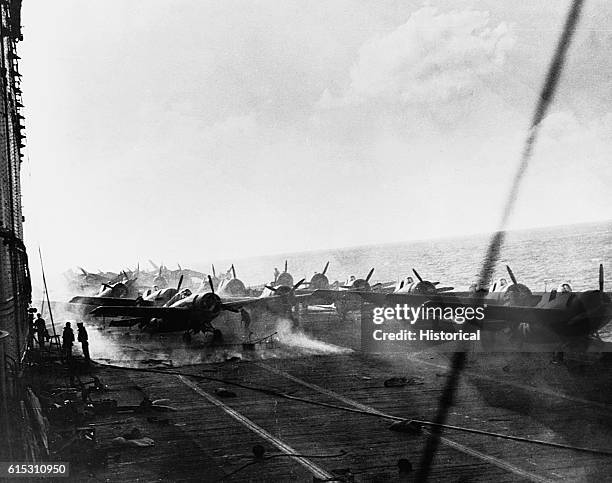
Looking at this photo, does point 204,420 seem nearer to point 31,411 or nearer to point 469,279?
point 31,411

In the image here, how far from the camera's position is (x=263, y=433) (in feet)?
60.6

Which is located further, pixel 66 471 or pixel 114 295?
pixel 114 295

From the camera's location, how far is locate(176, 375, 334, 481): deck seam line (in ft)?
48.4

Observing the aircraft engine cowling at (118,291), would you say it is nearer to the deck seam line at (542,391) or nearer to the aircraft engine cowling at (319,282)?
the aircraft engine cowling at (319,282)

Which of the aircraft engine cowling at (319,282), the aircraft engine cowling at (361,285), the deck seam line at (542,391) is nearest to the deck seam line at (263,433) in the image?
the deck seam line at (542,391)

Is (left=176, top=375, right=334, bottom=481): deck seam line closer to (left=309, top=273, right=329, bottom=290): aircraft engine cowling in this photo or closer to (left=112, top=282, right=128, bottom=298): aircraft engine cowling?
(left=112, top=282, right=128, bottom=298): aircraft engine cowling

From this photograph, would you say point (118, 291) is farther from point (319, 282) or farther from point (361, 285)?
point (361, 285)

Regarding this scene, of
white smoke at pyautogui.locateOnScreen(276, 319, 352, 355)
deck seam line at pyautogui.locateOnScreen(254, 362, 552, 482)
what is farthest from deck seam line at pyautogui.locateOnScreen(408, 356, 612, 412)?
white smoke at pyautogui.locateOnScreen(276, 319, 352, 355)

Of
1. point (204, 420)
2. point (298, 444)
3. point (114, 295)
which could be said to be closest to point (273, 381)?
point (204, 420)

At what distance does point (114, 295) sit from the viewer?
55250 millimetres

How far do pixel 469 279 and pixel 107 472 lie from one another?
378 ft

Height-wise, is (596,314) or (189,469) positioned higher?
(596,314)

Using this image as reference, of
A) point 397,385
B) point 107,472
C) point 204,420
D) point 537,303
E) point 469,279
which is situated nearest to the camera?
point 107,472

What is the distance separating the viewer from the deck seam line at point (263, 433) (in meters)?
14.8
